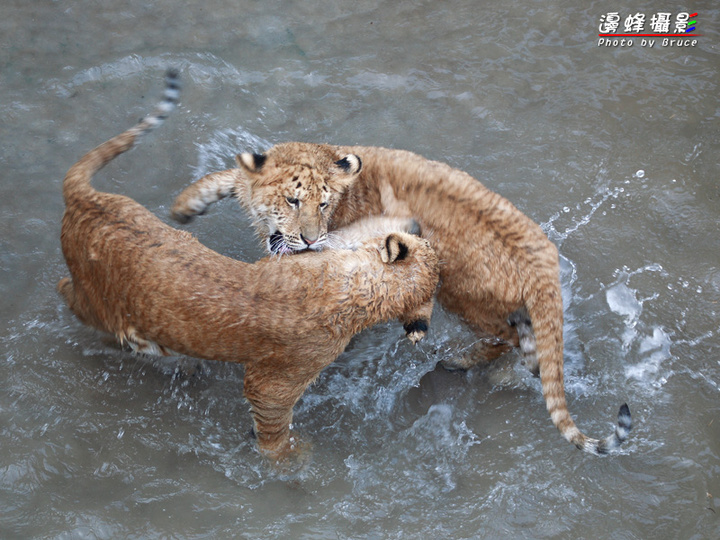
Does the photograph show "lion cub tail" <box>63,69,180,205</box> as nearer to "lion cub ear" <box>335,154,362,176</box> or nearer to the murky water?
the murky water

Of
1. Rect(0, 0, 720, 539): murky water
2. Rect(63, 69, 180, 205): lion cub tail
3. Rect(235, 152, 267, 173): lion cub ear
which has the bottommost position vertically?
Rect(0, 0, 720, 539): murky water

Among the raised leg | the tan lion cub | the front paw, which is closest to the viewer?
the tan lion cub

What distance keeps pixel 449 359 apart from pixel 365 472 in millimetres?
1071

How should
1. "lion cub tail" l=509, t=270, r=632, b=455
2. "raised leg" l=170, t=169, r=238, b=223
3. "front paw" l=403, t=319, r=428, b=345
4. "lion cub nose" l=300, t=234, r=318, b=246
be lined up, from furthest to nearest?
A: 1. "raised leg" l=170, t=169, r=238, b=223
2. "lion cub nose" l=300, t=234, r=318, b=246
3. "front paw" l=403, t=319, r=428, b=345
4. "lion cub tail" l=509, t=270, r=632, b=455

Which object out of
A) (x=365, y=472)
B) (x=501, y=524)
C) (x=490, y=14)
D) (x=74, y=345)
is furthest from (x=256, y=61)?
(x=501, y=524)

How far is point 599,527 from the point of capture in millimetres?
4312

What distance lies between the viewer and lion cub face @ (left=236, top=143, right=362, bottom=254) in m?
4.64

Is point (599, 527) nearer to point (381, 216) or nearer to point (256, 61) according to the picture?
point (381, 216)

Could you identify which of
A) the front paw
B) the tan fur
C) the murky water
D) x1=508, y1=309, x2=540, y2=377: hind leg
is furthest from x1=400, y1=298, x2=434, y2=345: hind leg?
the murky water

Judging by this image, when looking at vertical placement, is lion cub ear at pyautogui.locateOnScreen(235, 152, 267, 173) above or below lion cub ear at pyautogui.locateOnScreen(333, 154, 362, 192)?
above

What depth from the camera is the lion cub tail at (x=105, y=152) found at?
14.1 feet

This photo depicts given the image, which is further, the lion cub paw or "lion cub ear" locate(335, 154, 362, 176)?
"lion cub ear" locate(335, 154, 362, 176)

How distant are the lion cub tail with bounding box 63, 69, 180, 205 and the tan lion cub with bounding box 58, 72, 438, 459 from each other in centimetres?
1

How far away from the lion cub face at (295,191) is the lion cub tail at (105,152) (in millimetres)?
638
